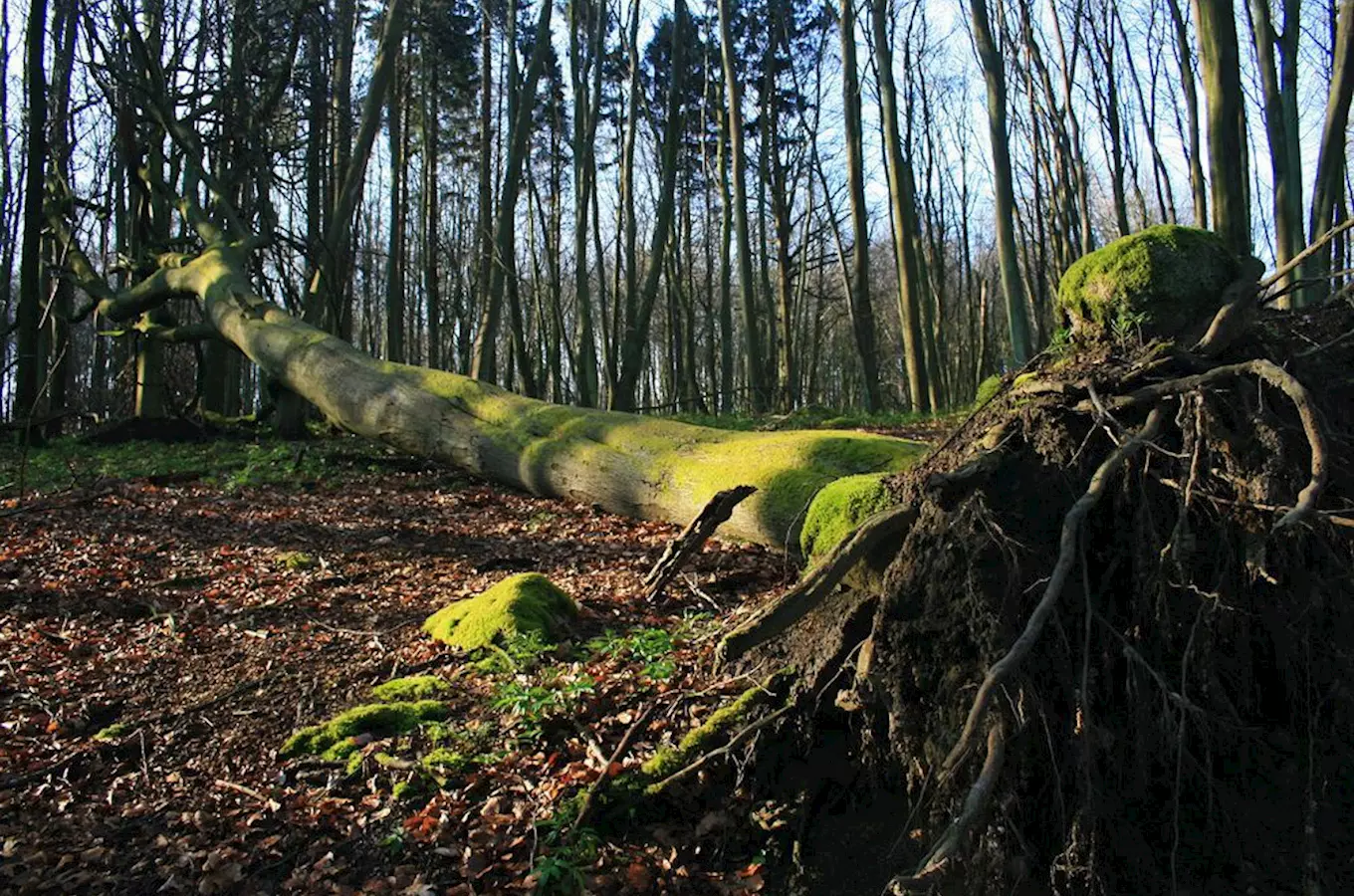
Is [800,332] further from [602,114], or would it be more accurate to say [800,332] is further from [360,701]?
[360,701]

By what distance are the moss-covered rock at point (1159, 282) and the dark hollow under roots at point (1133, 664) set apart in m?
0.24

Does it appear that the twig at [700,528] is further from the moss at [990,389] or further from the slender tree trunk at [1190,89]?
the slender tree trunk at [1190,89]

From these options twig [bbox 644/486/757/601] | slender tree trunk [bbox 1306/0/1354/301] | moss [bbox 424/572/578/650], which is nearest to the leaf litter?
moss [bbox 424/572/578/650]

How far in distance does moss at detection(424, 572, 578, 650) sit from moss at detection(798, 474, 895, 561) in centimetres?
150

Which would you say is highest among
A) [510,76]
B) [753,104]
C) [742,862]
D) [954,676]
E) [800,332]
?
[753,104]

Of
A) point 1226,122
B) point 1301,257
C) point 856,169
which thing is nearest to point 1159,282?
point 1301,257

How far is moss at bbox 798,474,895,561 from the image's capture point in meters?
3.97

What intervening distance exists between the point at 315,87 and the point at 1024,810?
14.6 m

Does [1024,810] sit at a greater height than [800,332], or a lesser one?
lesser

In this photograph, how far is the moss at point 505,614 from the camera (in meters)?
4.69

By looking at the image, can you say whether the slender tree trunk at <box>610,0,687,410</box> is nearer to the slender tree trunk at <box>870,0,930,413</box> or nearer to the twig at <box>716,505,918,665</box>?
the slender tree trunk at <box>870,0,930,413</box>

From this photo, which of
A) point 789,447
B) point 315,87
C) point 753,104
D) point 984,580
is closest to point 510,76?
point 315,87

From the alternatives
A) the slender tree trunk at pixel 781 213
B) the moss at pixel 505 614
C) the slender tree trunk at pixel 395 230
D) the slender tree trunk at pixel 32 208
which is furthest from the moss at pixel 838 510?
the slender tree trunk at pixel 781 213

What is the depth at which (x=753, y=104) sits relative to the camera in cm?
2389
